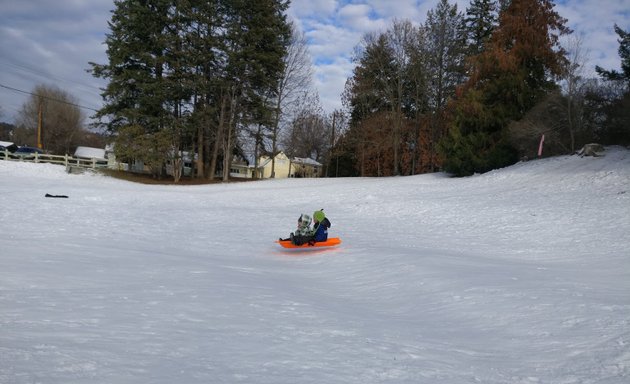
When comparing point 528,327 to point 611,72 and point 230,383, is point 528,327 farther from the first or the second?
point 611,72

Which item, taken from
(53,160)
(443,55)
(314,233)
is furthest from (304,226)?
(53,160)

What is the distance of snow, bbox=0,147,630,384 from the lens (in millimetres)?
3863

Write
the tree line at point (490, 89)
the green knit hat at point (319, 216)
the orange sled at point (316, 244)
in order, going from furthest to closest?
the tree line at point (490, 89)
the orange sled at point (316, 244)
the green knit hat at point (319, 216)

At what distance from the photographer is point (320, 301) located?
7.24 meters

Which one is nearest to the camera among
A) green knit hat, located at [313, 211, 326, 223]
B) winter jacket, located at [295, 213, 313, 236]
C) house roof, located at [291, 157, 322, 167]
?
green knit hat, located at [313, 211, 326, 223]

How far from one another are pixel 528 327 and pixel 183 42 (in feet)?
145

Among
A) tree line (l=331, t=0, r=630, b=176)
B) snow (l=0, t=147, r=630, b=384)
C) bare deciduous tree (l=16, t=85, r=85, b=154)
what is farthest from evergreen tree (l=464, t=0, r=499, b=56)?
bare deciduous tree (l=16, t=85, r=85, b=154)

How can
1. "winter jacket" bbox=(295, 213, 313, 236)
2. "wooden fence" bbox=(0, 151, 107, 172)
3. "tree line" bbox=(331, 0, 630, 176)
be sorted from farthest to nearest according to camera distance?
"wooden fence" bbox=(0, 151, 107, 172) < "tree line" bbox=(331, 0, 630, 176) < "winter jacket" bbox=(295, 213, 313, 236)

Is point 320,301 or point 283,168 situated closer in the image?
point 320,301

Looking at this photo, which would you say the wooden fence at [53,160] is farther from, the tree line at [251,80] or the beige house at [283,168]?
the beige house at [283,168]

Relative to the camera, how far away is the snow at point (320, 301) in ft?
12.7

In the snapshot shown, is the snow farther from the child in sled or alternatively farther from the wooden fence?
the wooden fence

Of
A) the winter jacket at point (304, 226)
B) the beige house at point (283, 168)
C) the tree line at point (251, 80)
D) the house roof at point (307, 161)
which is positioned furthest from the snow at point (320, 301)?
the house roof at point (307, 161)

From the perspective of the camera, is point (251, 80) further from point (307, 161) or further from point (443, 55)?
point (307, 161)
